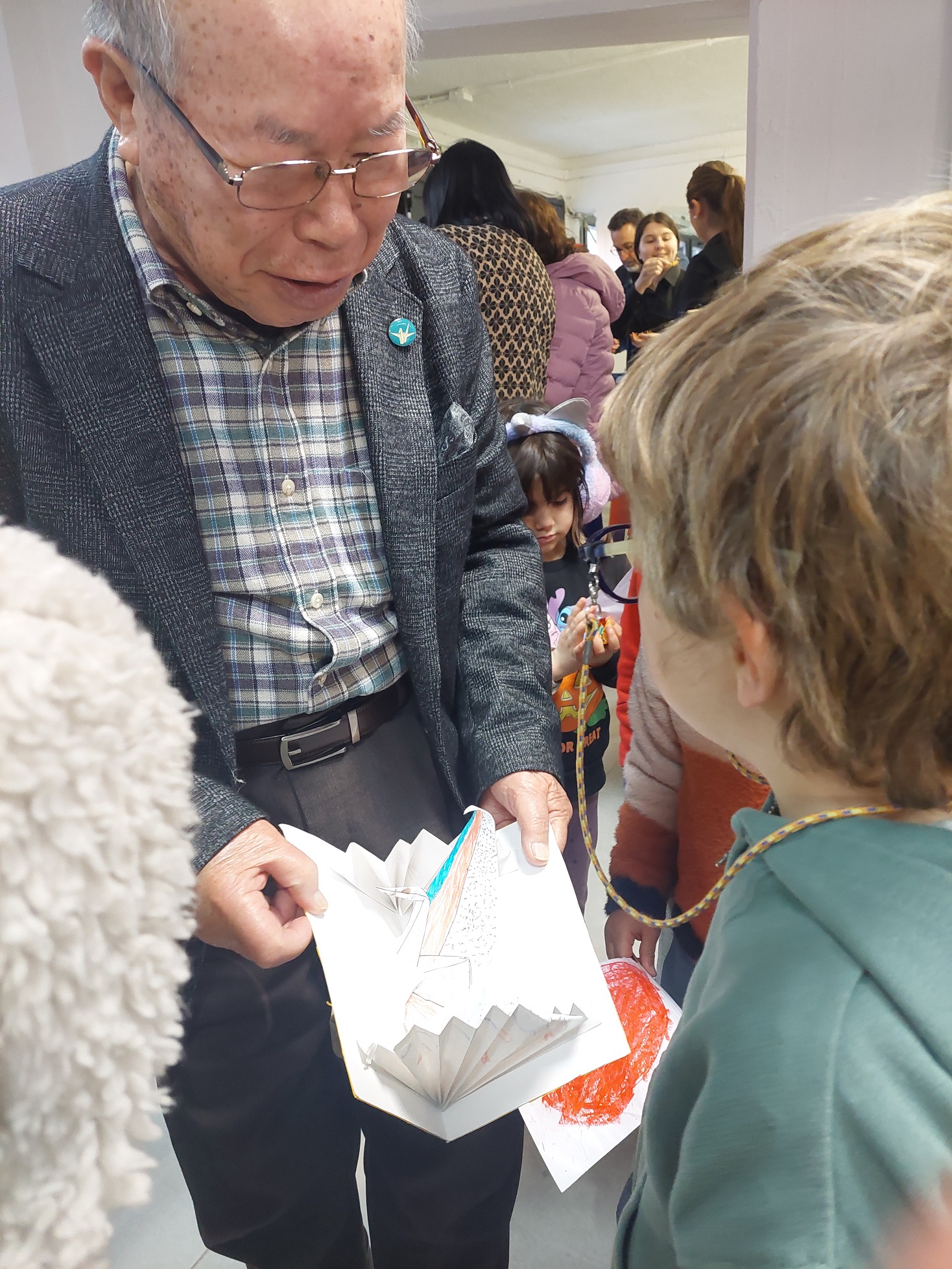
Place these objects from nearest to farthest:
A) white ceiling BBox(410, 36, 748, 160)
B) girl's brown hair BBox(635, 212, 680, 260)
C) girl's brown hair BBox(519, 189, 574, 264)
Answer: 1. girl's brown hair BBox(519, 189, 574, 264)
2. girl's brown hair BBox(635, 212, 680, 260)
3. white ceiling BBox(410, 36, 748, 160)

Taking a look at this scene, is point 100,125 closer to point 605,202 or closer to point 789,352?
point 789,352

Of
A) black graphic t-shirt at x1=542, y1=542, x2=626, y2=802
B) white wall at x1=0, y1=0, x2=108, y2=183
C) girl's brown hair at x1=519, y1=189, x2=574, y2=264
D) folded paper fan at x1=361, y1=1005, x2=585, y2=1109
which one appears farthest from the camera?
white wall at x1=0, y1=0, x2=108, y2=183

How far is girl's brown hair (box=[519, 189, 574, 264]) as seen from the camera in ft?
9.18

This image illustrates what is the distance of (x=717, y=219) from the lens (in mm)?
3205

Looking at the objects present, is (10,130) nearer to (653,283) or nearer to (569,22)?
(569,22)

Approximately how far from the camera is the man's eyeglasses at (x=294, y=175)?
0.75m

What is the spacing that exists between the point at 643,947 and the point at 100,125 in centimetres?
343

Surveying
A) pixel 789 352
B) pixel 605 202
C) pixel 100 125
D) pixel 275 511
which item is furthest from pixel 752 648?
pixel 605 202

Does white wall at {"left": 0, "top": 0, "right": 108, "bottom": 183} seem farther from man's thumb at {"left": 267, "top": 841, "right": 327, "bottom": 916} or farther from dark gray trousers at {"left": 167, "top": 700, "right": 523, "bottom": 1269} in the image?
man's thumb at {"left": 267, "top": 841, "right": 327, "bottom": 916}

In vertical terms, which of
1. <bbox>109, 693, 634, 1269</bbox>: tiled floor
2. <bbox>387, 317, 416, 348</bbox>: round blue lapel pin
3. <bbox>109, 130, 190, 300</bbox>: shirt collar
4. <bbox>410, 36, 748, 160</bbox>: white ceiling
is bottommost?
<bbox>109, 693, 634, 1269</bbox>: tiled floor

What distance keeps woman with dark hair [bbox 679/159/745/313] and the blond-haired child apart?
2.89 m

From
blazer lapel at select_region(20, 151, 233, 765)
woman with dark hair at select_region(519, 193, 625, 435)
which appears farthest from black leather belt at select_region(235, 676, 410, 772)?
woman with dark hair at select_region(519, 193, 625, 435)

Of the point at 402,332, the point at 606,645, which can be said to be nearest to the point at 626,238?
the point at 606,645

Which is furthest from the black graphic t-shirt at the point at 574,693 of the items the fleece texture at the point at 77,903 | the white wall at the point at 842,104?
the fleece texture at the point at 77,903
